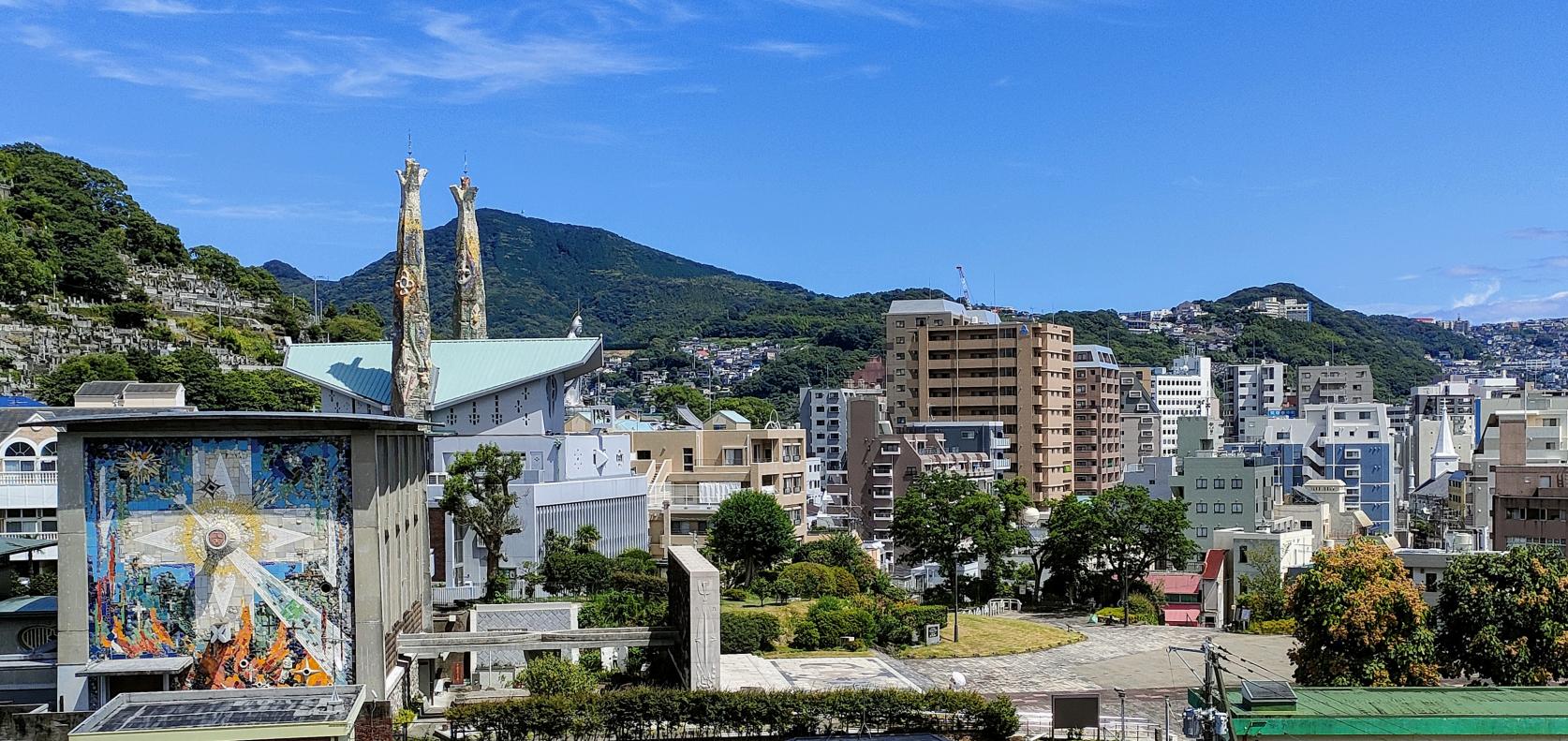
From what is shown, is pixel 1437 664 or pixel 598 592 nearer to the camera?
pixel 1437 664

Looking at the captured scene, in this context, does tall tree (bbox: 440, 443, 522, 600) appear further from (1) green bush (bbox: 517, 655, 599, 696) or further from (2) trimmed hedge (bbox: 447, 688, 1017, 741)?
(2) trimmed hedge (bbox: 447, 688, 1017, 741)

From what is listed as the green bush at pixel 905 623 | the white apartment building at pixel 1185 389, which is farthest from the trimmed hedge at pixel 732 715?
the white apartment building at pixel 1185 389

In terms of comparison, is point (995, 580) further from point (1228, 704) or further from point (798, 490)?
point (1228, 704)

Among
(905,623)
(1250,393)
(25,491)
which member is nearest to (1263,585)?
(905,623)

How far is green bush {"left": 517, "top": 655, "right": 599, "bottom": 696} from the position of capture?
23922mm

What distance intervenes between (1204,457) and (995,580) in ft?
46.7

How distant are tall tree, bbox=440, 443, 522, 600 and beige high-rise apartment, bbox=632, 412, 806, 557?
12813mm

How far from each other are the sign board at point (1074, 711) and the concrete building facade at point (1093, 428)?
6703cm

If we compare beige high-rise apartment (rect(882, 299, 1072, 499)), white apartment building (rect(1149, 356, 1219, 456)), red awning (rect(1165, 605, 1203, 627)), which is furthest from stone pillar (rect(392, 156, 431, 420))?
white apartment building (rect(1149, 356, 1219, 456))

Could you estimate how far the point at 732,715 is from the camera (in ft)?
72.3

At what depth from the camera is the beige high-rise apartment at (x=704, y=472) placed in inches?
1876

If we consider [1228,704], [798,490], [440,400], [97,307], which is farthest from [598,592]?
[97,307]

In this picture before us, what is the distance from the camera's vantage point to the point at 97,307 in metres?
66.2

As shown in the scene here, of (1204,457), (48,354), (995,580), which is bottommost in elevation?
(995,580)
